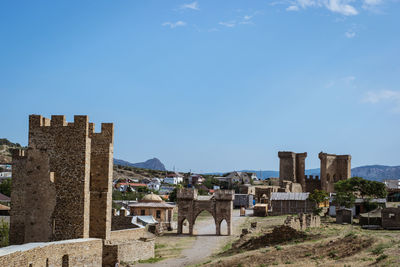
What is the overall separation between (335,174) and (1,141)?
111m

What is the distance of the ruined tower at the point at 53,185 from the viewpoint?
22.6m

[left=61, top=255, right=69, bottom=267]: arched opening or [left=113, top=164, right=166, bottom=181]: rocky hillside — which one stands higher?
[left=113, top=164, right=166, bottom=181]: rocky hillside

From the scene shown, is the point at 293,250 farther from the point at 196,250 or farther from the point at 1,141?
the point at 1,141

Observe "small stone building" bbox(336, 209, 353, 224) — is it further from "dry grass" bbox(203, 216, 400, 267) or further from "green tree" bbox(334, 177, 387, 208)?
"dry grass" bbox(203, 216, 400, 267)

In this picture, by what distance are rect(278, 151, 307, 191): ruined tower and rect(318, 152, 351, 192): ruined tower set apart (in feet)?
13.7

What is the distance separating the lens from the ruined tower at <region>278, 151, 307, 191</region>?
83.5 meters

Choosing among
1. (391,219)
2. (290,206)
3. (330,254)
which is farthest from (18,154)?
(290,206)

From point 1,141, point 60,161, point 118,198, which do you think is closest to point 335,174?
point 118,198

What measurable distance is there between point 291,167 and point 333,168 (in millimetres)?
7035

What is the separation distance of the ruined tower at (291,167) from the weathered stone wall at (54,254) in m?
64.0

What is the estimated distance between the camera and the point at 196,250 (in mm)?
31328

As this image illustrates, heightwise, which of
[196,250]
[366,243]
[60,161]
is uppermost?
[60,161]

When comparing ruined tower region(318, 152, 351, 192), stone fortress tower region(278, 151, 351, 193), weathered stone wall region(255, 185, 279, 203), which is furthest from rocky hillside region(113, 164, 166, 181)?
ruined tower region(318, 152, 351, 192)

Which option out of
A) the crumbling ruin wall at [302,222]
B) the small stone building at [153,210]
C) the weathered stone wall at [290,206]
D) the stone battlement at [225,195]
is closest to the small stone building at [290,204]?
the weathered stone wall at [290,206]
